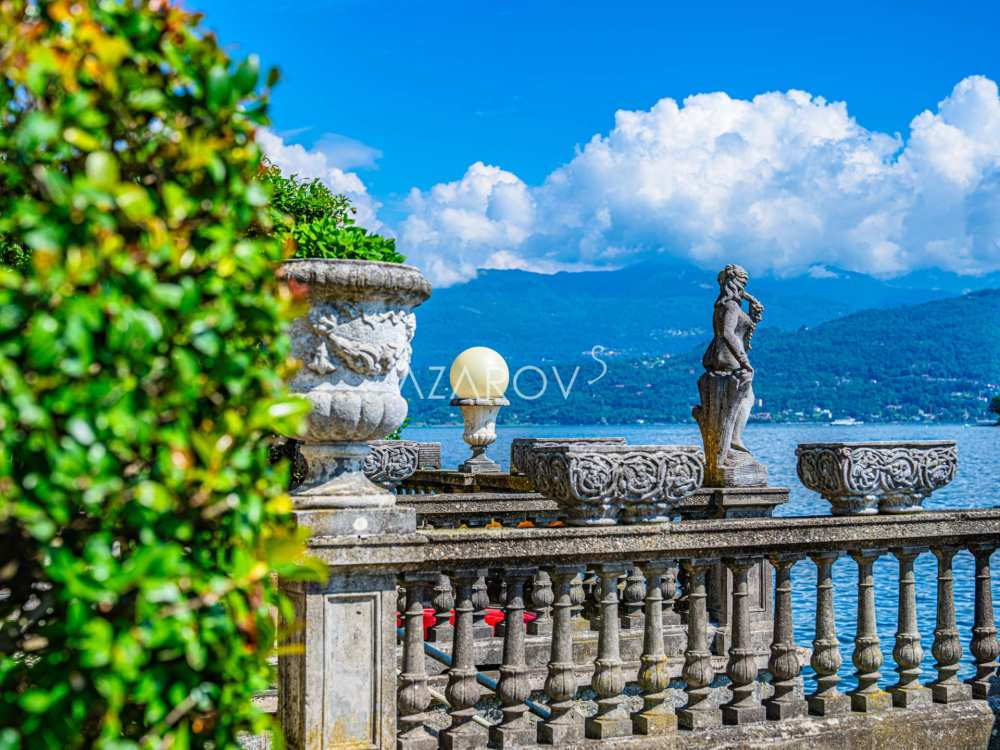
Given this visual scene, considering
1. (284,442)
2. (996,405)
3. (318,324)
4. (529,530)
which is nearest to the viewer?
(318,324)

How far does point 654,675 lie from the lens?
544cm

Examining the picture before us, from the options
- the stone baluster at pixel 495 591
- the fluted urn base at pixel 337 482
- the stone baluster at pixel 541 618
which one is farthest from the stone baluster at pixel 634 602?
the fluted urn base at pixel 337 482

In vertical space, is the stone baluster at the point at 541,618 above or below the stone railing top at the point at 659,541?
below

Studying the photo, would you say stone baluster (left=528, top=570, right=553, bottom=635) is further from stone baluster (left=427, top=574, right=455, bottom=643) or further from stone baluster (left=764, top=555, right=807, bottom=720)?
stone baluster (left=764, top=555, right=807, bottom=720)

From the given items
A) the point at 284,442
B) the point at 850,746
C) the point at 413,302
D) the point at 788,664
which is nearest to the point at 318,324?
the point at 413,302

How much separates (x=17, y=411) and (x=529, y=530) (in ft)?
10.4

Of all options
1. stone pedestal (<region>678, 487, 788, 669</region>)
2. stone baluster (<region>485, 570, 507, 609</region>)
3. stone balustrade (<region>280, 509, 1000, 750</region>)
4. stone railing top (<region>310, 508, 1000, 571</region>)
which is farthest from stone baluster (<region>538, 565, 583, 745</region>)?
stone baluster (<region>485, 570, 507, 609</region>)

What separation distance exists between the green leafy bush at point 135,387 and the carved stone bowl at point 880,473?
13.6ft

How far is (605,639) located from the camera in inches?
215

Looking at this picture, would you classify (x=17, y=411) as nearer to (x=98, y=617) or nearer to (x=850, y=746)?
(x=98, y=617)

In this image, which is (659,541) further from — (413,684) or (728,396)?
(728,396)

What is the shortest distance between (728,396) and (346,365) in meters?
5.47

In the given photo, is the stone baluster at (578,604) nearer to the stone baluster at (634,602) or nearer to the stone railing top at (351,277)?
the stone baluster at (634,602)

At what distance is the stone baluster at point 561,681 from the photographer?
523cm
